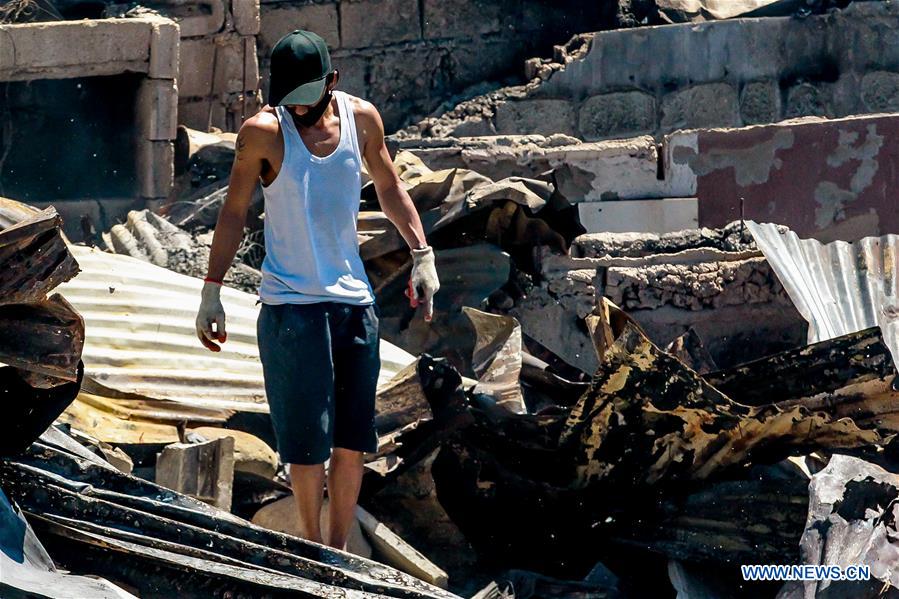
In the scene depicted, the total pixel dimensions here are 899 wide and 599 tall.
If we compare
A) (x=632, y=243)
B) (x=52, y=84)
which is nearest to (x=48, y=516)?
(x=632, y=243)

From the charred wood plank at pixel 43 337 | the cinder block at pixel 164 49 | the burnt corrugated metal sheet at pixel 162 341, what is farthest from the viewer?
the cinder block at pixel 164 49

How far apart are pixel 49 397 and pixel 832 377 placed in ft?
7.80

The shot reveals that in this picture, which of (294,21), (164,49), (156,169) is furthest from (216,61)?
(294,21)

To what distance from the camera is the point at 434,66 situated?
1172cm

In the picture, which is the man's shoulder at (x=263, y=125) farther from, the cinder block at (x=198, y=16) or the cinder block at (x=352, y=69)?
the cinder block at (x=352, y=69)

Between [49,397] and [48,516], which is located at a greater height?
[49,397]

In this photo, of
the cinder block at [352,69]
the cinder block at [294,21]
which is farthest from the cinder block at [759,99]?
the cinder block at [294,21]

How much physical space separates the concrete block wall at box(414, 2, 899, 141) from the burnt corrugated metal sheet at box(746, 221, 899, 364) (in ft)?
17.3

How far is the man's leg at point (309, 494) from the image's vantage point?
12.9 feet

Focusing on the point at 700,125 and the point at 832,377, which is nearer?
the point at 832,377

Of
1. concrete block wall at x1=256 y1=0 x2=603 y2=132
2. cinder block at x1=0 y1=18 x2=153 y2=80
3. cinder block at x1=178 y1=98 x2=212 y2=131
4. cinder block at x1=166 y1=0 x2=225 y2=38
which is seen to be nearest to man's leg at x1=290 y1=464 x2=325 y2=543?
cinder block at x1=0 y1=18 x2=153 y2=80

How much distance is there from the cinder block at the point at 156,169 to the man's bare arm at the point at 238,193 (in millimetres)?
4506

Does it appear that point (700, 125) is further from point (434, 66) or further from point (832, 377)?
point (832, 377)

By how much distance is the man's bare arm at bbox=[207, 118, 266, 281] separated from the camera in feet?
12.5
